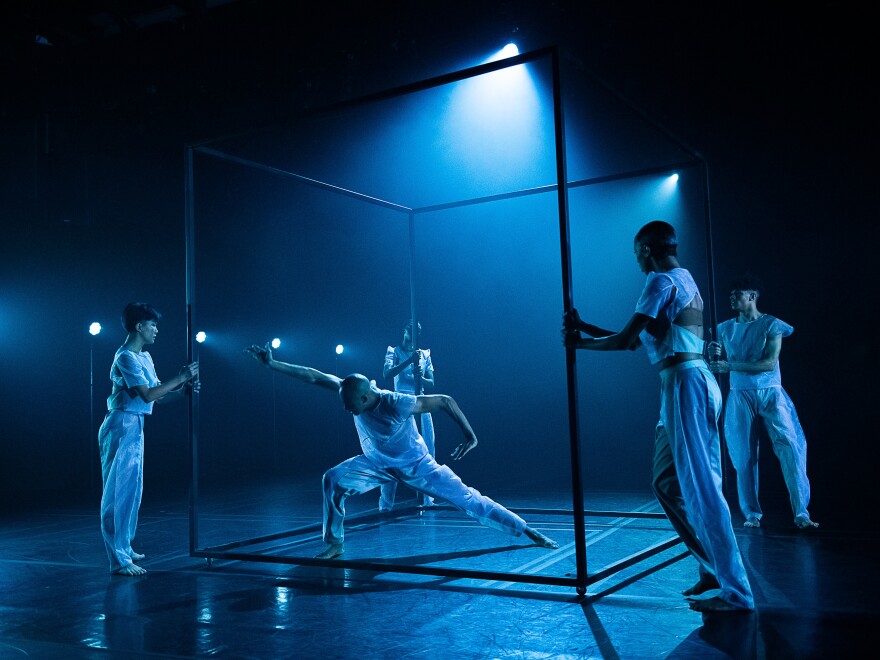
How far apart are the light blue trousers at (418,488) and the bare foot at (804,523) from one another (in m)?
2.10

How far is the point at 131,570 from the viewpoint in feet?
16.0

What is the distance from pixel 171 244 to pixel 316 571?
22.8ft

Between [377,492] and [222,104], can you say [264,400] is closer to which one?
[377,492]

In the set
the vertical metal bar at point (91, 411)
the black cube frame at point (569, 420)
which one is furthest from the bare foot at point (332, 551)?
the vertical metal bar at point (91, 411)

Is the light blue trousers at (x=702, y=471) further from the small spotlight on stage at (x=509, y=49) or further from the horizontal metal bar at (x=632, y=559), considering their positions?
the small spotlight on stage at (x=509, y=49)

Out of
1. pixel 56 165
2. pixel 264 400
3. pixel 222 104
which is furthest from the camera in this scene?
pixel 264 400

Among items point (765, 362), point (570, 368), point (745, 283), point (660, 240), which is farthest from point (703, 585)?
point (745, 283)

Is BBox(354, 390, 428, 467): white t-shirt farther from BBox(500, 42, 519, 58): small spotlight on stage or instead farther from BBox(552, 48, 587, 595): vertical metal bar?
BBox(500, 42, 519, 58): small spotlight on stage

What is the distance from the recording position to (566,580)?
370cm

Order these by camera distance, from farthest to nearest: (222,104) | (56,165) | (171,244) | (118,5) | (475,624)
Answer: (171,244)
(56,165)
(222,104)
(118,5)
(475,624)

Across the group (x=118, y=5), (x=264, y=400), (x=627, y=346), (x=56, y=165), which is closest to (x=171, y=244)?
(x=56, y=165)

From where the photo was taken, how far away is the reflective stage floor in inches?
123

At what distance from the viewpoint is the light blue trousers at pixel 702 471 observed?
3420 mm

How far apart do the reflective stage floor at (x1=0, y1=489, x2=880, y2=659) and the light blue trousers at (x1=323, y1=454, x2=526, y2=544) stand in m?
0.25
